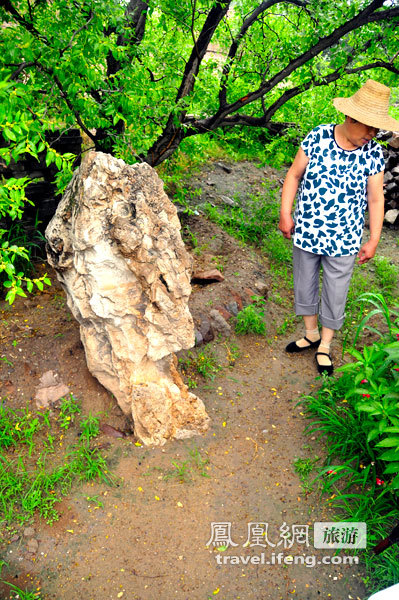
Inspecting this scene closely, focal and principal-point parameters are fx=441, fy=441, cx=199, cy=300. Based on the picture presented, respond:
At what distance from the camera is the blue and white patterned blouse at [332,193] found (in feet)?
9.98

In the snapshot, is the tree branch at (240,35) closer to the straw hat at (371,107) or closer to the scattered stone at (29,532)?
the straw hat at (371,107)

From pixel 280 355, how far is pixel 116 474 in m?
1.81

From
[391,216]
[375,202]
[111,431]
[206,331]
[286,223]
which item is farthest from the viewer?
[391,216]

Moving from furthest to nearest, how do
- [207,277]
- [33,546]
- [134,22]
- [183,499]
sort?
[207,277] < [134,22] < [183,499] < [33,546]

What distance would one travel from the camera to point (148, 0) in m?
3.53

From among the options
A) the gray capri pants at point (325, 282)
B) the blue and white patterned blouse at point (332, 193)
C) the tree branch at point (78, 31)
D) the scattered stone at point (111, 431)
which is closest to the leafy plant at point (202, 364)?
the scattered stone at point (111, 431)

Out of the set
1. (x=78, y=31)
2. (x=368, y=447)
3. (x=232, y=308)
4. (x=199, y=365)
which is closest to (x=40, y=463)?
(x=199, y=365)

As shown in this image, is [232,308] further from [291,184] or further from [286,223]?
[291,184]

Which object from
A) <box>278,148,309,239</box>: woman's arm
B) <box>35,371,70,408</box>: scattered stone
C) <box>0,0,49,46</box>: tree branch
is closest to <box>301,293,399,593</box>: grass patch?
<box>278,148,309,239</box>: woman's arm

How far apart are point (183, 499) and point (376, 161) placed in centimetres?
256

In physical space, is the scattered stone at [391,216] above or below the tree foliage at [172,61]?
below

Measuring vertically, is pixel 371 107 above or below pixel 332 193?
above

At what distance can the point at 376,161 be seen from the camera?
3.04 m

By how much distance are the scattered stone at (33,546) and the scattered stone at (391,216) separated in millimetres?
6356
